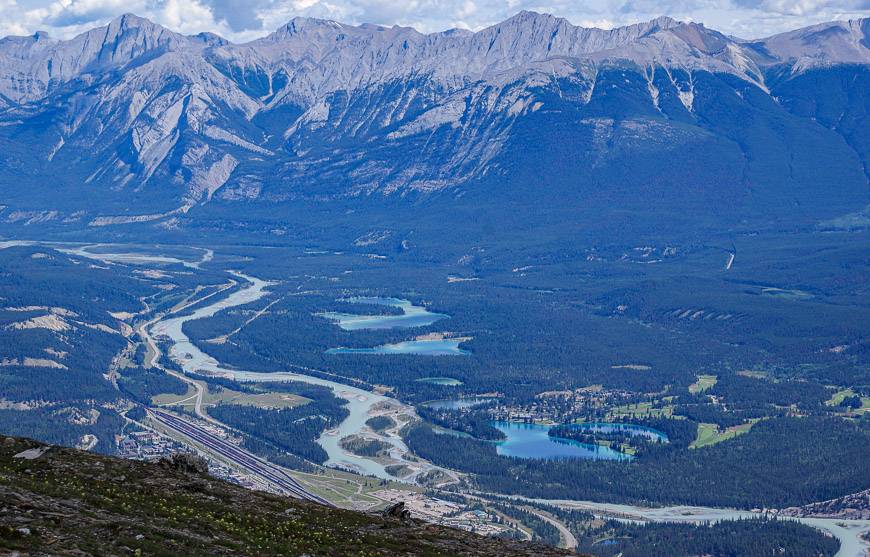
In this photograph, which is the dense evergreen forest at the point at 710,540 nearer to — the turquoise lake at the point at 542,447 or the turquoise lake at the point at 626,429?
the turquoise lake at the point at 542,447

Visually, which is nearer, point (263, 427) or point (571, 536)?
point (571, 536)

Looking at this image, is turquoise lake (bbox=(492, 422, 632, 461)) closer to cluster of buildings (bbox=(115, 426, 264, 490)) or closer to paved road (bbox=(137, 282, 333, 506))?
paved road (bbox=(137, 282, 333, 506))

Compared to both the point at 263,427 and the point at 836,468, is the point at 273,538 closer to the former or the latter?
the point at 836,468

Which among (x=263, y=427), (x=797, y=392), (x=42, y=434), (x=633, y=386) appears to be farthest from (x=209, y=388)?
(x=797, y=392)

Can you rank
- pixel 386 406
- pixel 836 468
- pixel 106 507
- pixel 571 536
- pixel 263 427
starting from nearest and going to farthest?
pixel 106 507, pixel 571 536, pixel 836 468, pixel 263 427, pixel 386 406

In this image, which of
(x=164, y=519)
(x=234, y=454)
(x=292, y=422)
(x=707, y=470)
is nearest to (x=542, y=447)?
(x=707, y=470)

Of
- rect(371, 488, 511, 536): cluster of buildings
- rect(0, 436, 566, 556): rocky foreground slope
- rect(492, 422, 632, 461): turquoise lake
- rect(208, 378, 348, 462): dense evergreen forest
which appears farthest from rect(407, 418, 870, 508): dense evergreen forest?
rect(0, 436, 566, 556): rocky foreground slope

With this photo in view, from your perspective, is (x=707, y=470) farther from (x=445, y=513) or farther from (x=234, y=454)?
(x=234, y=454)
